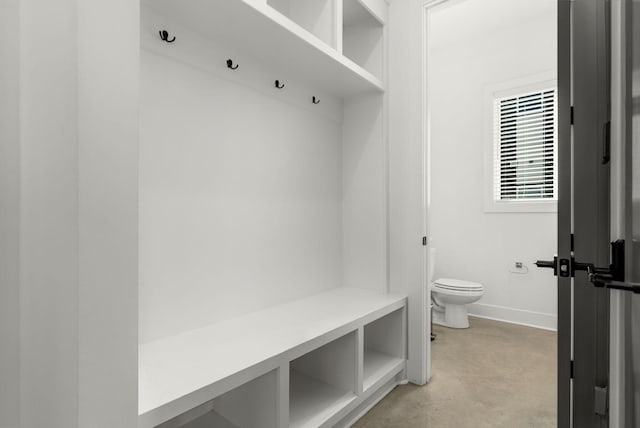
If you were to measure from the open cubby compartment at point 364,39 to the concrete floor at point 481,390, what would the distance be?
1.95 meters

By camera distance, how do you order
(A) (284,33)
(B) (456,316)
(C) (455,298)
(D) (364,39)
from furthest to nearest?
(B) (456,316), (C) (455,298), (D) (364,39), (A) (284,33)

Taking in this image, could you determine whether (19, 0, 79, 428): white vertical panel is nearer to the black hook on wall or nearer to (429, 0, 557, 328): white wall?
the black hook on wall

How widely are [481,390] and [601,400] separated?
3.51 ft

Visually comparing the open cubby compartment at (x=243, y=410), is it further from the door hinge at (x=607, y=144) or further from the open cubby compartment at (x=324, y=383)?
the door hinge at (x=607, y=144)

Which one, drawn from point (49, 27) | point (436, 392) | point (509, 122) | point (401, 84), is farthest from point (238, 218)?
point (509, 122)

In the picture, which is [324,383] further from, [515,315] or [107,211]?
[515,315]

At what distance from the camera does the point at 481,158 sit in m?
3.47

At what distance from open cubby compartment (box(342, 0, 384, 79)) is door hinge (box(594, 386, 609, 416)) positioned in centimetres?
187

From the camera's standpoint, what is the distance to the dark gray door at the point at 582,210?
3.45 feet

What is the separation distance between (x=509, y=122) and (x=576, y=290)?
8.80ft

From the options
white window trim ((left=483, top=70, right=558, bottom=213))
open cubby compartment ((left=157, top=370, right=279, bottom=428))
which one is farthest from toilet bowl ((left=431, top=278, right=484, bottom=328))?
open cubby compartment ((left=157, top=370, right=279, bottom=428))

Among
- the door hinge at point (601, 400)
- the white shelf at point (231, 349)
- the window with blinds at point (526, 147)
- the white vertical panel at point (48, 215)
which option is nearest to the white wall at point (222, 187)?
the white shelf at point (231, 349)

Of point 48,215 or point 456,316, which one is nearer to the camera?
point 48,215

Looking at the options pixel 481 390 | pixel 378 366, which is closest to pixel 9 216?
pixel 378 366
